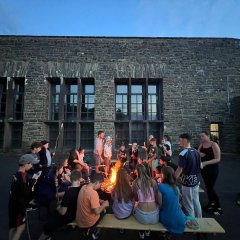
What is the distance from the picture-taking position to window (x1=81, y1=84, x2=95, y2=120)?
14.0 meters

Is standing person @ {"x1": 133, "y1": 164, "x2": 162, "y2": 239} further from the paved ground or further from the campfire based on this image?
the campfire

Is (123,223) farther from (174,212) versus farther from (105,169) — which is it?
(105,169)

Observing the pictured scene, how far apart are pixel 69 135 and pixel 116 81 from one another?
5.16 metres

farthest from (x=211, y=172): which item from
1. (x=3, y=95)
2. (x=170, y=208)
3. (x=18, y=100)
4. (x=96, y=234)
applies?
(x=3, y=95)

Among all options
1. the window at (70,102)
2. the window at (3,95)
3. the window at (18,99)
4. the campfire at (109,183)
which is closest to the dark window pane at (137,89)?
the window at (70,102)

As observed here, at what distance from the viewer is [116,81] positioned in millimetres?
14062

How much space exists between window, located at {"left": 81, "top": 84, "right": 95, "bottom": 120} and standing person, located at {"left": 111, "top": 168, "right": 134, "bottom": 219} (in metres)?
10.7

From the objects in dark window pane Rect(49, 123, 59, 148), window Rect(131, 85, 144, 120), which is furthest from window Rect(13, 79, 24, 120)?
window Rect(131, 85, 144, 120)

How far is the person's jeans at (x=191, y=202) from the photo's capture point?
12.5 ft

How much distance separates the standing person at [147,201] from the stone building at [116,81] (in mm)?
9806

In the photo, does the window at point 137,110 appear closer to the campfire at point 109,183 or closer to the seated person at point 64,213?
the campfire at point 109,183

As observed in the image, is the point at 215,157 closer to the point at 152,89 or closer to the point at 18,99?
the point at 152,89

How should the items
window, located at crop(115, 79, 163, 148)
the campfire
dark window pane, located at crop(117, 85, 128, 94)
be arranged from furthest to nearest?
dark window pane, located at crop(117, 85, 128, 94) → window, located at crop(115, 79, 163, 148) → the campfire

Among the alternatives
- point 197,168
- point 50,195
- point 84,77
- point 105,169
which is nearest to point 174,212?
point 197,168
